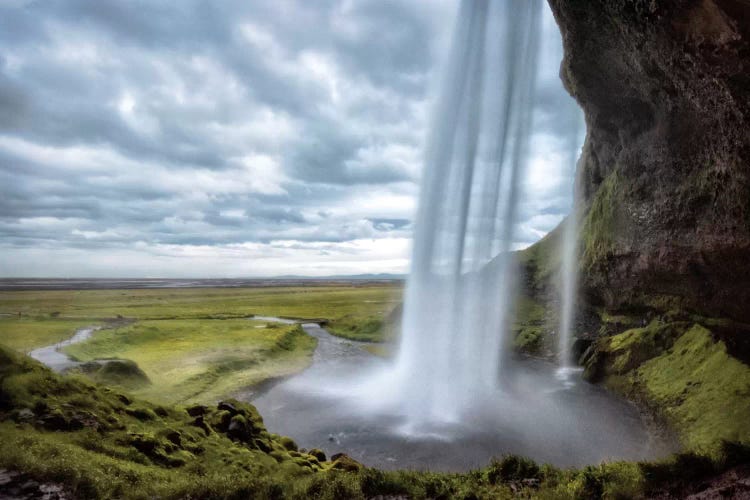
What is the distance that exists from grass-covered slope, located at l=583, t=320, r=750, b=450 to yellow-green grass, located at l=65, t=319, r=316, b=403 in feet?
93.3

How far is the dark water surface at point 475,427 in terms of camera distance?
1872 cm

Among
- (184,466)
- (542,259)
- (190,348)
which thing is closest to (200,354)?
(190,348)

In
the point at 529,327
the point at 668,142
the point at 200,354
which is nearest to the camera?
the point at 668,142

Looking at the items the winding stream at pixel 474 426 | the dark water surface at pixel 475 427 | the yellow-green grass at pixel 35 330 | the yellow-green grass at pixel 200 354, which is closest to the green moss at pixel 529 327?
the winding stream at pixel 474 426

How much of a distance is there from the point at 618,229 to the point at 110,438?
37.5 m

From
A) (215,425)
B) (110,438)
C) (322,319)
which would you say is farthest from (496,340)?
(322,319)

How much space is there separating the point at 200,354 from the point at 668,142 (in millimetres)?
42257

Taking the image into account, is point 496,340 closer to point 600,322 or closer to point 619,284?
point 619,284

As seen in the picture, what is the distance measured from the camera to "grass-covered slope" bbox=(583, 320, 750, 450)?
19.7 meters

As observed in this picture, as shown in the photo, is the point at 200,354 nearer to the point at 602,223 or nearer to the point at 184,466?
the point at 184,466

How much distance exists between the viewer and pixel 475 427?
22.4 metres

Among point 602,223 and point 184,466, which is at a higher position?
point 602,223

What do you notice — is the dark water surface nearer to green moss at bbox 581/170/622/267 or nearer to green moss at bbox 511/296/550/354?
green moss at bbox 581/170/622/267

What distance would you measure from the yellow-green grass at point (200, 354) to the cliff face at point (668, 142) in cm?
3237
